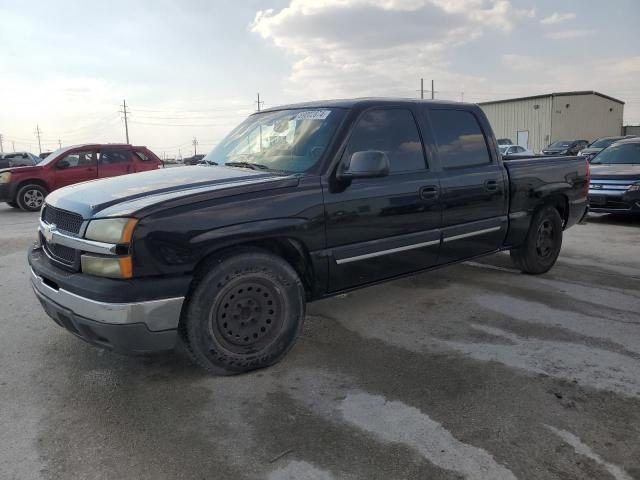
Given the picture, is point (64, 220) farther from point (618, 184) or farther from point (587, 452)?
point (618, 184)

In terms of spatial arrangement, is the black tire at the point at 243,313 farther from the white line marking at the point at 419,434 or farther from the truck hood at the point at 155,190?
the white line marking at the point at 419,434

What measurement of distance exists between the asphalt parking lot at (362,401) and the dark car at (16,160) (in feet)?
73.6

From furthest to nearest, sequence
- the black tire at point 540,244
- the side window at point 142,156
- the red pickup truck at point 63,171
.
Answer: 1. the side window at point 142,156
2. the red pickup truck at point 63,171
3. the black tire at point 540,244

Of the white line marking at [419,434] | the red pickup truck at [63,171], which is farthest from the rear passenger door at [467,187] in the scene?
the red pickup truck at [63,171]

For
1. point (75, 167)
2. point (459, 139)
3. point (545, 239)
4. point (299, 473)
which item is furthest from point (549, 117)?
point (299, 473)

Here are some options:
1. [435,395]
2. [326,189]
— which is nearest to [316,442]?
[435,395]

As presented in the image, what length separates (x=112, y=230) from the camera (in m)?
2.89

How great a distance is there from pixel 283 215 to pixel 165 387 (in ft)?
4.35

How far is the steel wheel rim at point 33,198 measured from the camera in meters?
12.7

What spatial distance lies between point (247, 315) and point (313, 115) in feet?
5.55

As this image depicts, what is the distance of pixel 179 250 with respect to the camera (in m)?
2.97

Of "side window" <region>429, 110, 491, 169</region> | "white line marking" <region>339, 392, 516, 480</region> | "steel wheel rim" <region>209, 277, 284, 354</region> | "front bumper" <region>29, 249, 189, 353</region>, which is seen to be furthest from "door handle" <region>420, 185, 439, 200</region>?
"front bumper" <region>29, 249, 189, 353</region>

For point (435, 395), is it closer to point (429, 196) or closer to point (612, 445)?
point (612, 445)

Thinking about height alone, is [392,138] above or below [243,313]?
above
